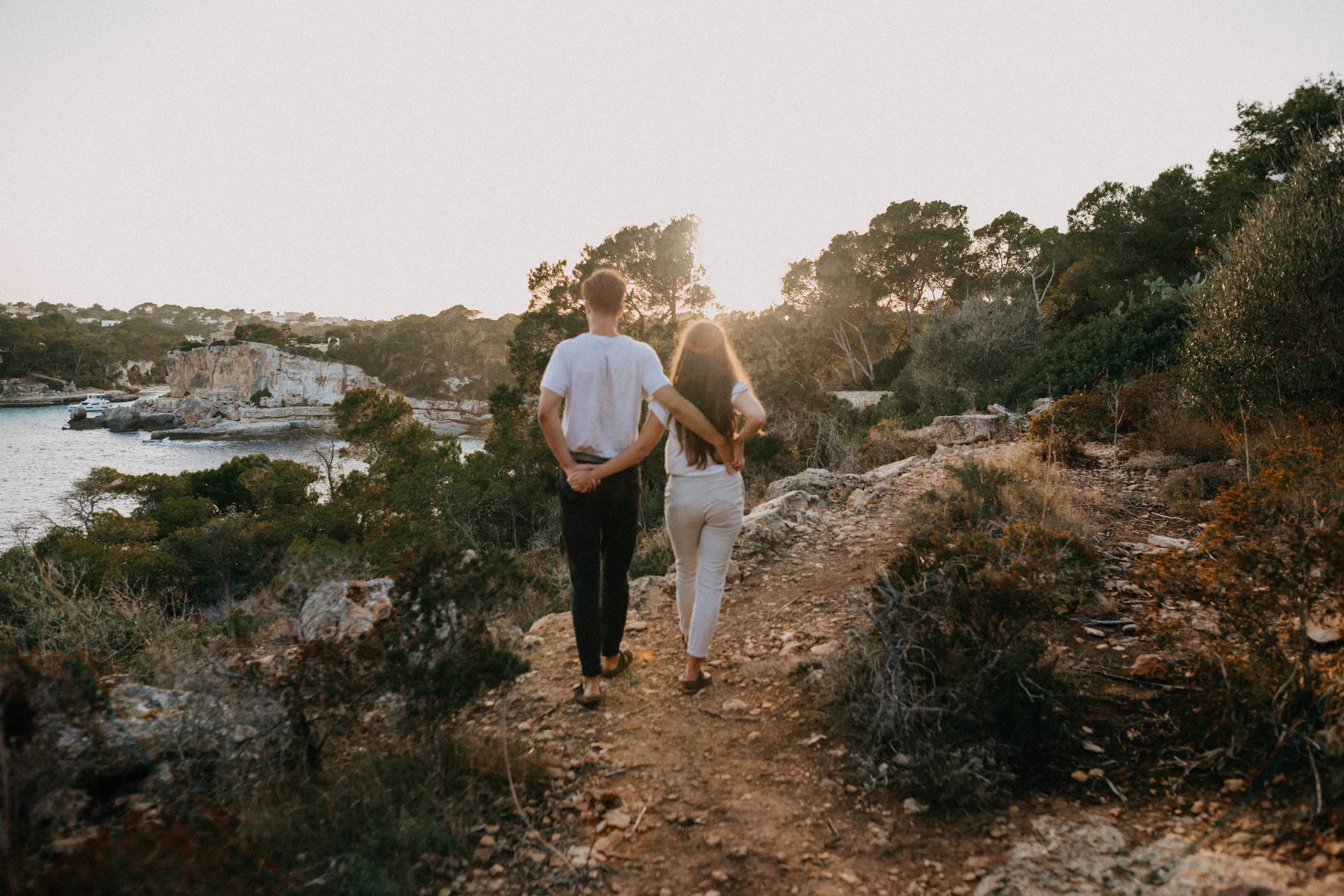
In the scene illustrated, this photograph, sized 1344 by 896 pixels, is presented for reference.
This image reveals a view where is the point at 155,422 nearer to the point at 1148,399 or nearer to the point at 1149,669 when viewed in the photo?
the point at 1148,399

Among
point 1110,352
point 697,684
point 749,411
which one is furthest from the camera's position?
point 1110,352

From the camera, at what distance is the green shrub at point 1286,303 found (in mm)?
5617

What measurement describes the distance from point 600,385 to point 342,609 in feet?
6.16

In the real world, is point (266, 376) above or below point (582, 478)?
above

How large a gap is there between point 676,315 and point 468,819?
18845mm

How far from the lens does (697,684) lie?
127 inches

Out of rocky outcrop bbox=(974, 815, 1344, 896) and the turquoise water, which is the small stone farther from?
the turquoise water

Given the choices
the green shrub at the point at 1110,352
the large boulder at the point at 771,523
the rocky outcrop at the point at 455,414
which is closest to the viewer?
the large boulder at the point at 771,523

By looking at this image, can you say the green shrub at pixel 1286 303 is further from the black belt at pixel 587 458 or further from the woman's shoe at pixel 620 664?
the black belt at pixel 587 458

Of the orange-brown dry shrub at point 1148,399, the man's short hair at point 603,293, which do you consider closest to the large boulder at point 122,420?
the man's short hair at point 603,293

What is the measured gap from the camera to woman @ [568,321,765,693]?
277 cm

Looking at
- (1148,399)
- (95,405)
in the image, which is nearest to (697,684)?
(1148,399)

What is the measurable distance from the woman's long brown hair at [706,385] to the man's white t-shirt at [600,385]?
160mm

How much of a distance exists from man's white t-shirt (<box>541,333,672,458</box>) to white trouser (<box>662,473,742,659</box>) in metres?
0.38
